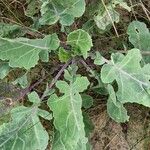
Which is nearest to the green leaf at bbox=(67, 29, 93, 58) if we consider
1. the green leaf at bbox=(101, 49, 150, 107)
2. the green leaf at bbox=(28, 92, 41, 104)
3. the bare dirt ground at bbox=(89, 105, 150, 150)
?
the green leaf at bbox=(101, 49, 150, 107)

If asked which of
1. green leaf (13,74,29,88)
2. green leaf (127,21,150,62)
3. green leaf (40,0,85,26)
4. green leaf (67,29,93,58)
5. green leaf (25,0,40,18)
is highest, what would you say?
green leaf (40,0,85,26)

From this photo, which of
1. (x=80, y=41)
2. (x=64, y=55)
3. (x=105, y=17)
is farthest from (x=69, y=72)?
(x=105, y=17)

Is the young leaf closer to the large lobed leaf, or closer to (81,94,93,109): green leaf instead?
the large lobed leaf

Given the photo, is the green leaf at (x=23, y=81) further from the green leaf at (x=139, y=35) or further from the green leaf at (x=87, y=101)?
the green leaf at (x=139, y=35)

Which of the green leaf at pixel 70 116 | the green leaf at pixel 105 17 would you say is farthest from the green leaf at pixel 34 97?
the green leaf at pixel 105 17

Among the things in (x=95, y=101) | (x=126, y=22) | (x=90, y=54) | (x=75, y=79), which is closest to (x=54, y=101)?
(x=75, y=79)

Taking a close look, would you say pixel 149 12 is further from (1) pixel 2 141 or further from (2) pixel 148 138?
(1) pixel 2 141
